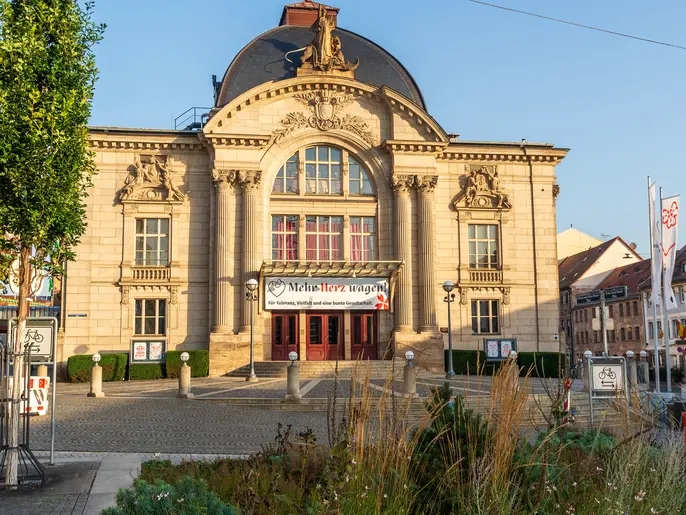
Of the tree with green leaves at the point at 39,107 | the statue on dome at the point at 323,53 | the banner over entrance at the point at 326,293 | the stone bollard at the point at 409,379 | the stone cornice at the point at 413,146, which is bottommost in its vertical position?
the stone bollard at the point at 409,379

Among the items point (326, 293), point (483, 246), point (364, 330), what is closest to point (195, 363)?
→ point (326, 293)

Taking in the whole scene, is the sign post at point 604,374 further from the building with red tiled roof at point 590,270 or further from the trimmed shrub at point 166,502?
the building with red tiled roof at point 590,270

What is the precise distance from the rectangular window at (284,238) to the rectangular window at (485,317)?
31.5ft

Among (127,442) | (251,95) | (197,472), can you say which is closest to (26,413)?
(197,472)

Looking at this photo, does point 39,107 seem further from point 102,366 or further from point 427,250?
point 427,250

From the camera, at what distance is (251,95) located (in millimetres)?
36281

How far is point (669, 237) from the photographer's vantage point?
24.9 m

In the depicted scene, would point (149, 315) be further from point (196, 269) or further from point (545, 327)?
point (545, 327)

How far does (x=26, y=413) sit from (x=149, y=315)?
26.0m

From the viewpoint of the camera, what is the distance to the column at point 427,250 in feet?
120

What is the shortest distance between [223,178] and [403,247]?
9299 mm

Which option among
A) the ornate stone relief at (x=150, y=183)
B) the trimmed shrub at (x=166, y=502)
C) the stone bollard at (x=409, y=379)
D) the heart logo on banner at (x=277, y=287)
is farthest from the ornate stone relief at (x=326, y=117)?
the trimmed shrub at (x=166, y=502)

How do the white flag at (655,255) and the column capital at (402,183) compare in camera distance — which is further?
the column capital at (402,183)

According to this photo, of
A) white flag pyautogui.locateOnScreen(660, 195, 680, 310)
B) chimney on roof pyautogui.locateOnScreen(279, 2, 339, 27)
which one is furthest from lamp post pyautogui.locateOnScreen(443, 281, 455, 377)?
chimney on roof pyautogui.locateOnScreen(279, 2, 339, 27)
